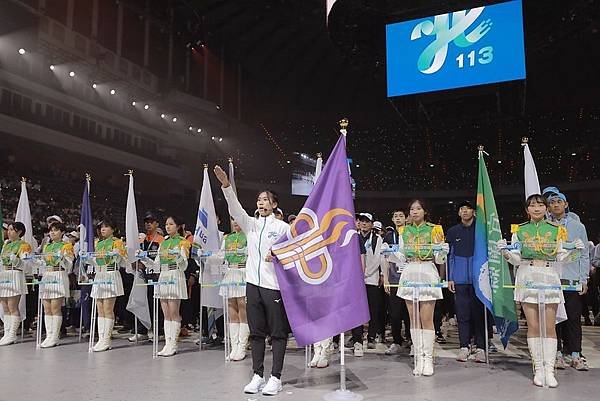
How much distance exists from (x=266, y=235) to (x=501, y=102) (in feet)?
20.8

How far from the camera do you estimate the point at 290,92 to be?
10.6 metres

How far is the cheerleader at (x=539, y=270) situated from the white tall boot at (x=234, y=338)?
2455 mm

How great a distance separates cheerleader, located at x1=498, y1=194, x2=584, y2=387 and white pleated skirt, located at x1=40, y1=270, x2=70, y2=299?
4452mm

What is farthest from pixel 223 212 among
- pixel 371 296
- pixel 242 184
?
pixel 371 296

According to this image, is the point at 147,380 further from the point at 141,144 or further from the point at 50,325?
the point at 141,144

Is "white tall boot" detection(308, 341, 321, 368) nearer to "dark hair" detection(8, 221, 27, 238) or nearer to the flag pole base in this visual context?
the flag pole base

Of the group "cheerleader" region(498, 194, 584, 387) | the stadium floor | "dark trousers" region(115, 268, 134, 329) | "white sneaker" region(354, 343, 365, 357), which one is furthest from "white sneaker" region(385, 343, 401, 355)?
"dark trousers" region(115, 268, 134, 329)

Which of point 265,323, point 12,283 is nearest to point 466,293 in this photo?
point 265,323

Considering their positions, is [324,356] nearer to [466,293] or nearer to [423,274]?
[423,274]

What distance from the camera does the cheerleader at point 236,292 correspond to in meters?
4.60

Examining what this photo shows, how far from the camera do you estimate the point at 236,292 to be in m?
4.62

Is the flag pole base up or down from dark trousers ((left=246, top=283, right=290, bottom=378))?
down

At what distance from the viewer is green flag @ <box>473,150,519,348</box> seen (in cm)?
423

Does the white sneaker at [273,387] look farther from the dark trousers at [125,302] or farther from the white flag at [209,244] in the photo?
the dark trousers at [125,302]
